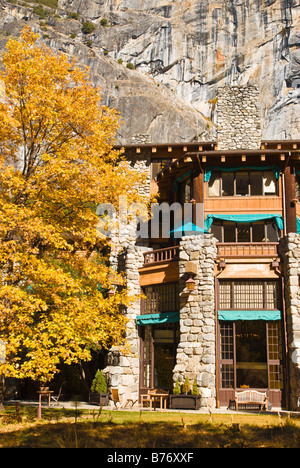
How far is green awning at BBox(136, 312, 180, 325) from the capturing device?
21112mm

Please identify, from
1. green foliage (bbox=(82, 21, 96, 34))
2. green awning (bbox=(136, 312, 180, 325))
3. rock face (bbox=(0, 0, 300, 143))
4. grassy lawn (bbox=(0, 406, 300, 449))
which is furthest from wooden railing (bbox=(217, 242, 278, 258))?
green foliage (bbox=(82, 21, 96, 34))

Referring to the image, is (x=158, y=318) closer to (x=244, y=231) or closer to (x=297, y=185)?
(x=244, y=231)

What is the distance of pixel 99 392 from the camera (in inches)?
792

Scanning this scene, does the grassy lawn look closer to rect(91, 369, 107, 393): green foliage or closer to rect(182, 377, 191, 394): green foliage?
rect(182, 377, 191, 394): green foliage

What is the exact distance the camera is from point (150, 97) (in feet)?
266

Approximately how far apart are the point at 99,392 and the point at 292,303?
8.77 m

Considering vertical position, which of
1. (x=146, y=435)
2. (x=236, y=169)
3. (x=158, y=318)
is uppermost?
(x=236, y=169)

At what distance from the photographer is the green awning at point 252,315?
19891mm

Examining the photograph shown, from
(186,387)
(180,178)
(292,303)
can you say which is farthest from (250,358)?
(180,178)

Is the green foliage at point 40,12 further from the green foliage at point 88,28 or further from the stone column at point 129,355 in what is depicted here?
the stone column at point 129,355

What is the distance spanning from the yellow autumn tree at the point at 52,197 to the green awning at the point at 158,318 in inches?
262

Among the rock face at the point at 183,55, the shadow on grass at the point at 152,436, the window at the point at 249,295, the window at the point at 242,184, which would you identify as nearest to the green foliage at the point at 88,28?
the rock face at the point at 183,55
